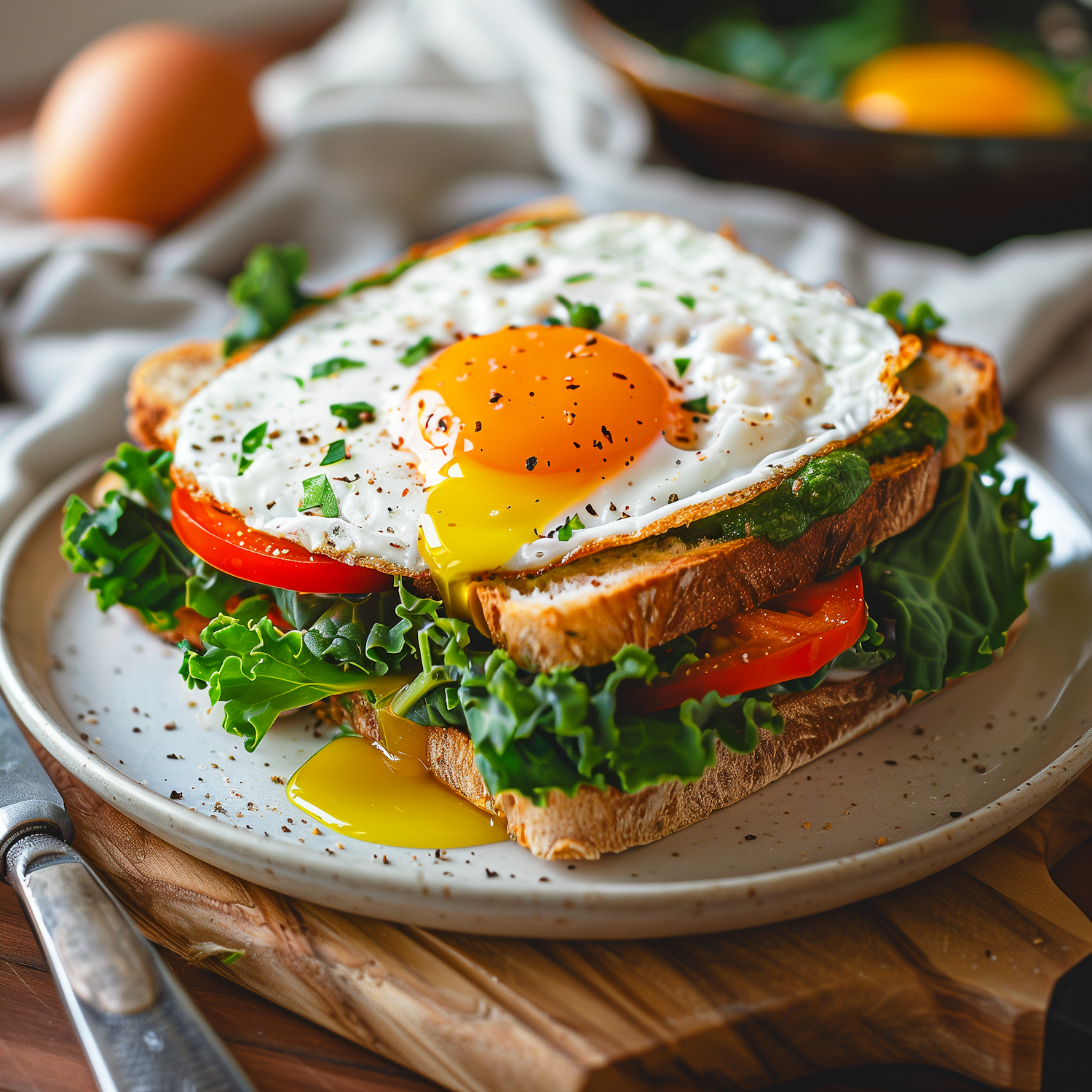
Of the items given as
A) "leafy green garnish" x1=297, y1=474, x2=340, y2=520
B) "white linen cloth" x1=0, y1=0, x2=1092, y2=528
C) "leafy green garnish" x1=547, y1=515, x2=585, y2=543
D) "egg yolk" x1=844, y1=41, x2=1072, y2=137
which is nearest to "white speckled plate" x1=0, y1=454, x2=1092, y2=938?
"leafy green garnish" x1=297, y1=474, x2=340, y2=520

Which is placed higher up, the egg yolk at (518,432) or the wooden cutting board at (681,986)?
the egg yolk at (518,432)

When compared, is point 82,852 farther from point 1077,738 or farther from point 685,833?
point 1077,738

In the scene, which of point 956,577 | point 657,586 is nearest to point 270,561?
point 657,586

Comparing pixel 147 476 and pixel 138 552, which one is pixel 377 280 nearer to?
pixel 147 476

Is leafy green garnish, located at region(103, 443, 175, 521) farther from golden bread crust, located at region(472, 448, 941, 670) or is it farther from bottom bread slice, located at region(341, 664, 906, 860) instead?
golden bread crust, located at region(472, 448, 941, 670)

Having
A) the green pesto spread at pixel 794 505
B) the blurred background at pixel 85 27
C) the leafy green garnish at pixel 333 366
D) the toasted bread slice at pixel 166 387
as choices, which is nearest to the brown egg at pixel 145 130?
the toasted bread slice at pixel 166 387

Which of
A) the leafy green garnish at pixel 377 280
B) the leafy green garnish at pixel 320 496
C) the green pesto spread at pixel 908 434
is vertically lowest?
the green pesto spread at pixel 908 434

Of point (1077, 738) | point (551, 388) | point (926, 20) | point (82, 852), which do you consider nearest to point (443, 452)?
point (551, 388)

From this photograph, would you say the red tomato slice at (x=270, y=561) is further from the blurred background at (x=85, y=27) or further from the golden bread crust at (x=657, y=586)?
the blurred background at (x=85, y=27)
